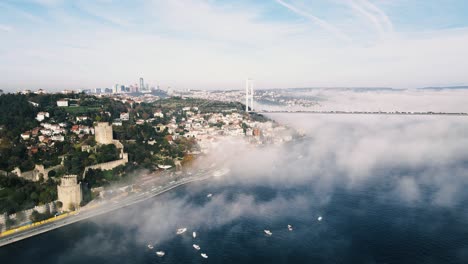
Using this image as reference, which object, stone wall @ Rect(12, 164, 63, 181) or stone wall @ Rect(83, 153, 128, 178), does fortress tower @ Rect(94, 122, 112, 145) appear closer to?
stone wall @ Rect(83, 153, 128, 178)

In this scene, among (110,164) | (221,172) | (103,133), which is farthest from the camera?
(221,172)

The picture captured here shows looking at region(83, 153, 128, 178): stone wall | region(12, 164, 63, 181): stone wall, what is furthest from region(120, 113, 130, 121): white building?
region(12, 164, 63, 181): stone wall

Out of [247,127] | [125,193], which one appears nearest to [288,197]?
[125,193]

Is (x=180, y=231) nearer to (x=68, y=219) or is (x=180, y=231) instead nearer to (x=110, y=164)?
(x=68, y=219)

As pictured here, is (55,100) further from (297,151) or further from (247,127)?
(297,151)

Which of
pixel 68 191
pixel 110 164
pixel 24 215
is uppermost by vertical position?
pixel 110 164

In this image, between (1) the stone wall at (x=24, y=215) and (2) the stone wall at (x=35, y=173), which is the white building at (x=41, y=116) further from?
(1) the stone wall at (x=24, y=215)

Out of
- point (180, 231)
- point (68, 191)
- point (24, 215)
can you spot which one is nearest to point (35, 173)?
point (68, 191)
